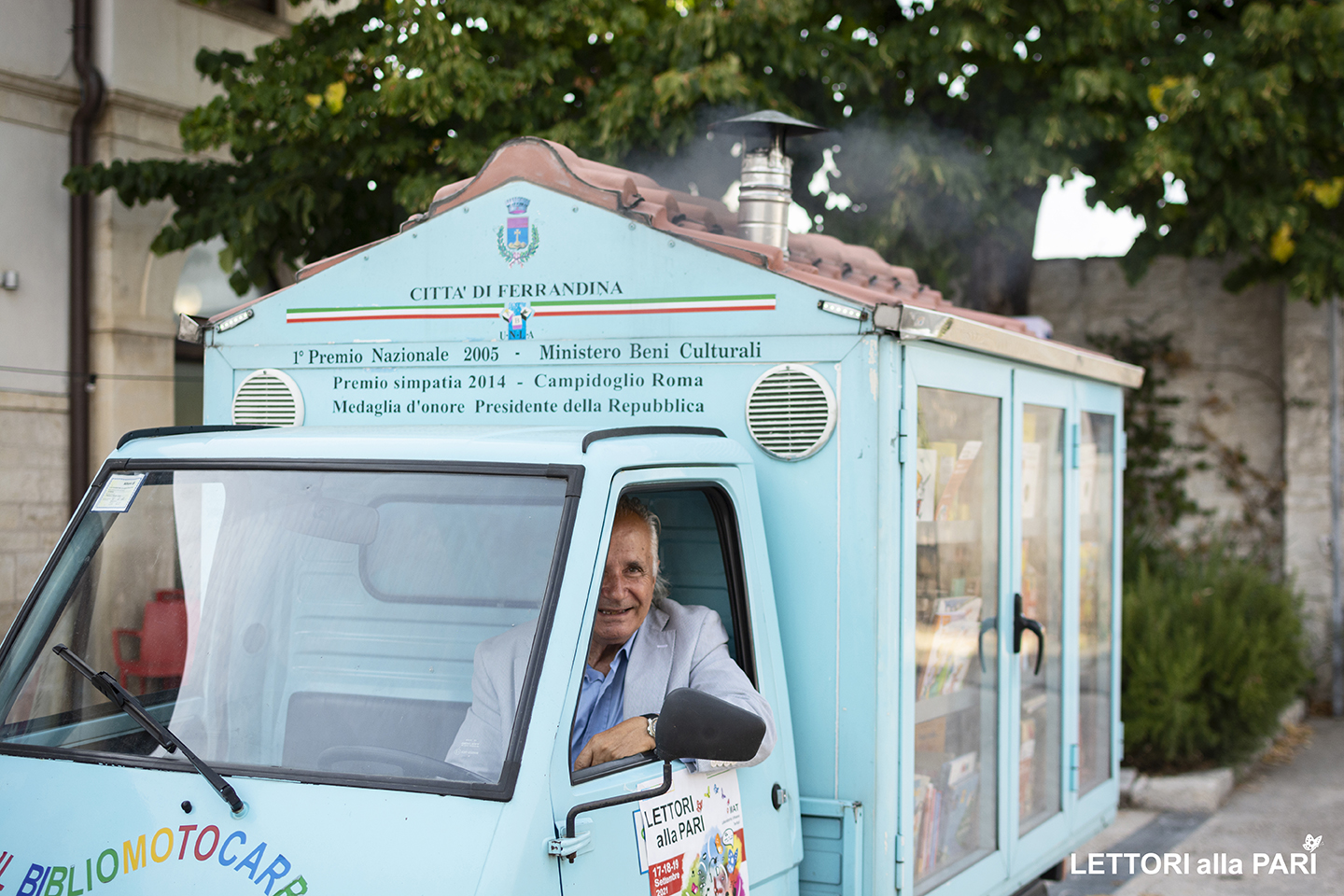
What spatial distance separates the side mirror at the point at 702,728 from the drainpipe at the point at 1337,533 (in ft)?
30.5

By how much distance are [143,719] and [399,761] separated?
478 mm

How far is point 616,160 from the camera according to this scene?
817 centimetres

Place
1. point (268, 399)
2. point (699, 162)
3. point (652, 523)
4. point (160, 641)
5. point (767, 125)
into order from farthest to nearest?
point (699, 162), point (767, 125), point (268, 399), point (652, 523), point (160, 641)

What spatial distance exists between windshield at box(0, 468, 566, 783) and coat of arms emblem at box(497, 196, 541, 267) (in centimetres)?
100

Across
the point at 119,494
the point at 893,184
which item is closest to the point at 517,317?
the point at 119,494

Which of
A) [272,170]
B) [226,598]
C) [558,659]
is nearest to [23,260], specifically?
[272,170]

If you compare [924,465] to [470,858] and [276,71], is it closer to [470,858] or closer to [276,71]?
[470,858]

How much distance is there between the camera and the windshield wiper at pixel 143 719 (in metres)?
2.26

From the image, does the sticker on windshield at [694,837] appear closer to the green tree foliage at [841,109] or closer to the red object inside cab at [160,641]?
the red object inside cab at [160,641]

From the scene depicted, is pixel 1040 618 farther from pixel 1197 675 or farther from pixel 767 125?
pixel 1197 675

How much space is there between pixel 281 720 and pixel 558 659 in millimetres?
671

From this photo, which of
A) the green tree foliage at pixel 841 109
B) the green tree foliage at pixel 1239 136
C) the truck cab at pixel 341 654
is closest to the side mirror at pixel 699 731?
the truck cab at pixel 341 654

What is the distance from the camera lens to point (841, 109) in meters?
8.73

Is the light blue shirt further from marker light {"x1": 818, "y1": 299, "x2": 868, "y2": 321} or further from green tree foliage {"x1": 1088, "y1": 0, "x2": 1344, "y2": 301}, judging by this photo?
green tree foliage {"x1": 1088, "y1": 0, "x2": 1344, "y2": 301}
